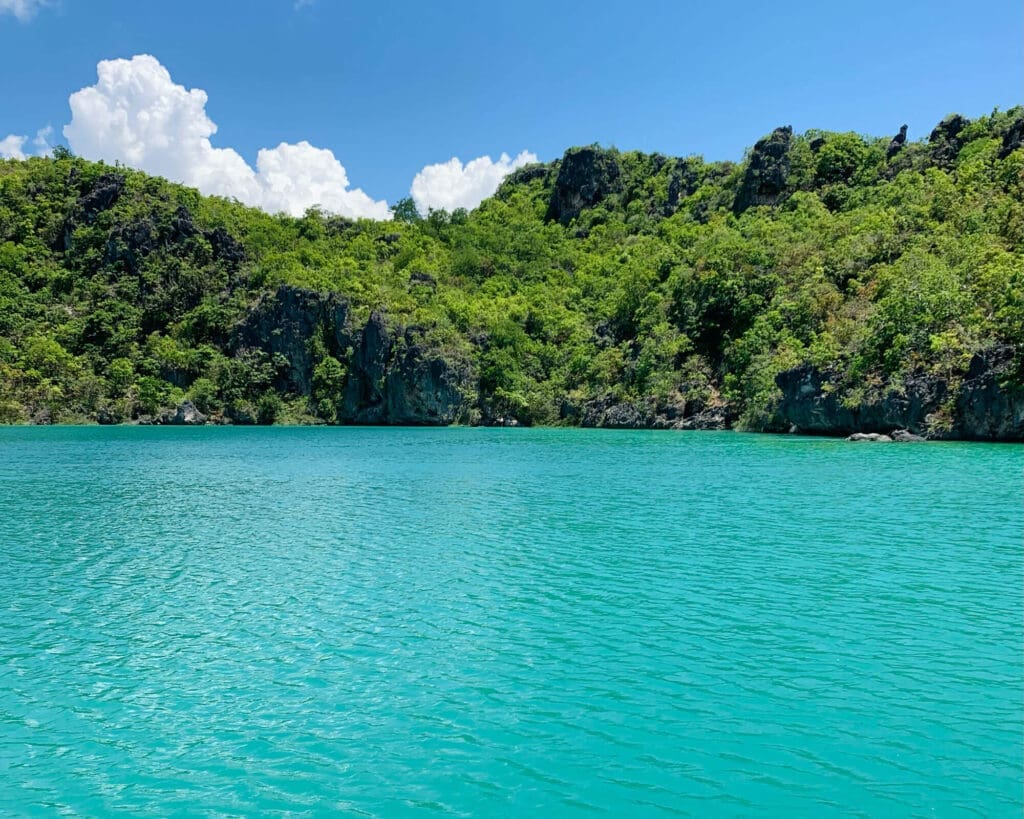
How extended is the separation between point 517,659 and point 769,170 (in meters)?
108

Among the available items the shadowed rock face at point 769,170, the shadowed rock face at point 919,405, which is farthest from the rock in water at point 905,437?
the shadowed rock face at point 769,170

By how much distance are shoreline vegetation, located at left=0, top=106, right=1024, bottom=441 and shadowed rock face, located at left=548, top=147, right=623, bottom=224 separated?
385mm

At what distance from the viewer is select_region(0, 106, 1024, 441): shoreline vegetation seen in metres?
57.3

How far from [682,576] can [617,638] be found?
4.30 m

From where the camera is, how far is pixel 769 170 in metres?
105

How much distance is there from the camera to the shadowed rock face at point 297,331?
103188 millimetres

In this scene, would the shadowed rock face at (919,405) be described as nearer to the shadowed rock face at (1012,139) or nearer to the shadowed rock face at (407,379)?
the shadowed rock face at (1012,139)

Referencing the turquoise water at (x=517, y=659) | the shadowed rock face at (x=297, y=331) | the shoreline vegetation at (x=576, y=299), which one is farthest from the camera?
the shadowed rock face at (x=297, y=331)

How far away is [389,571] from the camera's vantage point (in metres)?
17.1

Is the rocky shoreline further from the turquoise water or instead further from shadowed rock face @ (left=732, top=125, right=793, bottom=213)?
shadowed rock face @ (left=732, top=125, right=793, bottom=213)

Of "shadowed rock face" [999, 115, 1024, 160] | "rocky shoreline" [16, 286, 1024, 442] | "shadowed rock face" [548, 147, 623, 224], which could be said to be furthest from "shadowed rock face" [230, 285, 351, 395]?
"shadowed rock face" [999, 115, 1024, 160]

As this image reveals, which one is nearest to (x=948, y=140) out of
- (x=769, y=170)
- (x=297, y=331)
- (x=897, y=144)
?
(x=897, y=144)

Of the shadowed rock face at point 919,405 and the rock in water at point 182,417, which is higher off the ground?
the shadowed rock face at point 919,405

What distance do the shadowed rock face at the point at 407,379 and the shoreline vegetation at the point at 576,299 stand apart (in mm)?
311
